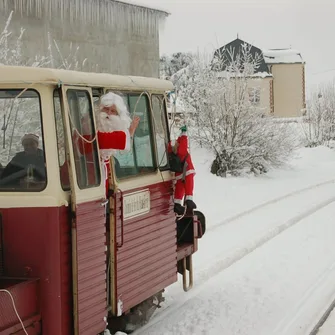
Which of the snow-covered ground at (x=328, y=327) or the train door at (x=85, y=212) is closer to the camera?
the train door at (x=85, y=212)

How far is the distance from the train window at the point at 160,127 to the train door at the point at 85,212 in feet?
5.32

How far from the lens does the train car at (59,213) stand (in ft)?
17.9

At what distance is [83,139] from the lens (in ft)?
19.4

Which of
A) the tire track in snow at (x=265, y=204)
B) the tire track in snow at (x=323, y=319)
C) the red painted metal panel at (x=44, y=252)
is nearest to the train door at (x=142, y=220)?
the red painted metal panel at (x=44, y=252)

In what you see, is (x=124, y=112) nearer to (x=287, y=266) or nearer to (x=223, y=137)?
(x=287, y=266)

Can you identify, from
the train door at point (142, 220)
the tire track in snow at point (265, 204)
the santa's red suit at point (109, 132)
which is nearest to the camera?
the santa's red suit at point (109, 132)

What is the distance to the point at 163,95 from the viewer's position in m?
7.86

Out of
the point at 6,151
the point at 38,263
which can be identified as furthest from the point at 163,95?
the point at 38,263

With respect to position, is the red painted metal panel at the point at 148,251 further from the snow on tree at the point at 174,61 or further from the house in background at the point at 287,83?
the house in background at the point at 287,83

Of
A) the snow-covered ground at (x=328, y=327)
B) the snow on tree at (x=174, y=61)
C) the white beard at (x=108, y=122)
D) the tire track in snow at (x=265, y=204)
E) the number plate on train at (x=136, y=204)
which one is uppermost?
the snow on tree at (x=174, y=61)

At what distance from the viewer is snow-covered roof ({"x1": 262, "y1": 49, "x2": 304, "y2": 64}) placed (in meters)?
→ 63.8

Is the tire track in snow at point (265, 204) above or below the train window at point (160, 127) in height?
→ below

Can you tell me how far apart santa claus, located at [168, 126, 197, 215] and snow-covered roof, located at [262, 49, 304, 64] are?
5674 centimetres

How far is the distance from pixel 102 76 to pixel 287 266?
208 inches
